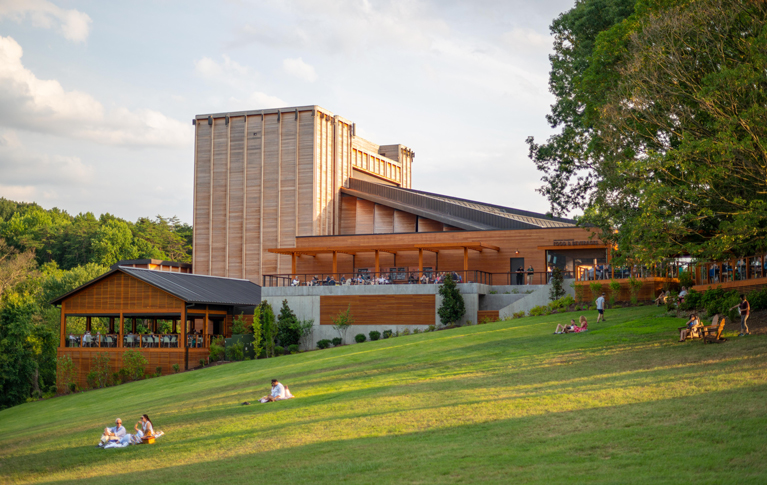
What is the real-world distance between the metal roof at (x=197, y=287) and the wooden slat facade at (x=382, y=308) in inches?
246

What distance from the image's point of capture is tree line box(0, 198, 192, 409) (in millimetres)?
42281

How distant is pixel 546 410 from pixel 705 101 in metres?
9.34

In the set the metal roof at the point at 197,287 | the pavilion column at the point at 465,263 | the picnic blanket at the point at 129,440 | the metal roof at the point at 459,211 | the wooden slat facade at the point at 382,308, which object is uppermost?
the metal roof at the point at 459,211

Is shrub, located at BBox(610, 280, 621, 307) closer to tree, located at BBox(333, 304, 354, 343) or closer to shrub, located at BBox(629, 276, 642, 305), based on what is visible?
shrub, located at BBox(629, 276, 642, 305)

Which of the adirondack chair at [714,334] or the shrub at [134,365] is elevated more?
the adirondack chair at [714,334]

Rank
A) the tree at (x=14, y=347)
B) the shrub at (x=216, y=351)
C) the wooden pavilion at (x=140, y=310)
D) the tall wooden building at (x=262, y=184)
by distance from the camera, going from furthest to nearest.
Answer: the tall wooden building at (x=262, y=184)
the tree at (x=14, y=347)
the shrub at (x=216, y=351)
the wooden pavilion at (x=140, y=310)

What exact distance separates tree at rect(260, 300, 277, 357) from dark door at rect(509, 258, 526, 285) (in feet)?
44.4

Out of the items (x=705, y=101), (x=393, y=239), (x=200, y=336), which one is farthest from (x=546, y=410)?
(x=393, y=239)

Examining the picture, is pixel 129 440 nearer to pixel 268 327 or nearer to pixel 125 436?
pixel 125 436

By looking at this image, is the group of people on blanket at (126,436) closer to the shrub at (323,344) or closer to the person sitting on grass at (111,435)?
the person sitting on grass at (111,435)

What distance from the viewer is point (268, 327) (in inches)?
1356

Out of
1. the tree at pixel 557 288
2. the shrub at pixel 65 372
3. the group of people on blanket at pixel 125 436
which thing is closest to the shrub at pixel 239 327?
the shrub at pixel 65 372

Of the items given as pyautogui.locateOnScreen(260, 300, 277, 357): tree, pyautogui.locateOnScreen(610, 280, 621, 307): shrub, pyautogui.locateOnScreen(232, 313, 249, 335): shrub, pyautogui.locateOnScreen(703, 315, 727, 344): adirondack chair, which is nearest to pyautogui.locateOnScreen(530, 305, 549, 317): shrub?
pyautogui.locateOnScreen(610, 280, 621, 307): shrub

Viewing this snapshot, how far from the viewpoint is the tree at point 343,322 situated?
35.8 meters
